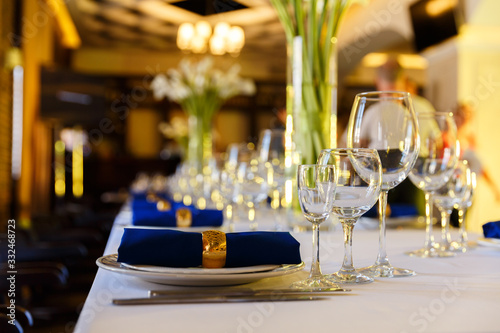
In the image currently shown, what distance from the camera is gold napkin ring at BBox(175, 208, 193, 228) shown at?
1.41 m

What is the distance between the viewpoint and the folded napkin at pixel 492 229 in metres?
1.14

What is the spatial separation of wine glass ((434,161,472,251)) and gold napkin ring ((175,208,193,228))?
1.92ft

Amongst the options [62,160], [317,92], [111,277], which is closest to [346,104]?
[62,160]

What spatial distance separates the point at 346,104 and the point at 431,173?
10013 mm

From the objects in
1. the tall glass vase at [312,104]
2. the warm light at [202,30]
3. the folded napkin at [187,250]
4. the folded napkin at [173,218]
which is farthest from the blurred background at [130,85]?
the folded napkin at [187,250]

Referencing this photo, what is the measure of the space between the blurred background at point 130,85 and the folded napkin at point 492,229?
1.13 m

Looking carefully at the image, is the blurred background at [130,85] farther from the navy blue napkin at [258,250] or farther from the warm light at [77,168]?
the navy blue napkin at [258,250]

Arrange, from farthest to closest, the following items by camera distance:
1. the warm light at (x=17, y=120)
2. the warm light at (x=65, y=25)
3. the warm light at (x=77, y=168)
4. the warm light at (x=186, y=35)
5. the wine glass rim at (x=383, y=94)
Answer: the warm light at (x=77, y=168) → the warm light at (x=65, y=25) → the warm light at (x=186, y=35) → the warm light at (x=17, y=120) → the wine glass rim at (x=383, y=94)

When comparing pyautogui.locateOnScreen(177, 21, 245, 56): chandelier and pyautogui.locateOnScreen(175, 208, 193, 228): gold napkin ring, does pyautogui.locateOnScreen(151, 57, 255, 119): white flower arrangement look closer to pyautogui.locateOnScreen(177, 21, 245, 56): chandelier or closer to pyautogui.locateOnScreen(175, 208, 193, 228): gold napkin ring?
pyautogui.locateOnScreen(177, 21, 245, 56): chandelier

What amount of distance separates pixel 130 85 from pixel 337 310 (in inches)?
410

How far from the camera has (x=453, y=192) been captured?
120 centimetres

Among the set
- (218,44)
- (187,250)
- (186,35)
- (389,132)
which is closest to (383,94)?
(389,132)

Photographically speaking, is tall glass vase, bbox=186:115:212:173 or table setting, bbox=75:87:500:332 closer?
table setting, bbox=75:87:500:332

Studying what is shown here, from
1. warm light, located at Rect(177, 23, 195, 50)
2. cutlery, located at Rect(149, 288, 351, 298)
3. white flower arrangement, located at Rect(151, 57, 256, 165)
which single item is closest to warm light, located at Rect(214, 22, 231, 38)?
warm light, located at Rect(177, 23, 195, 50)
